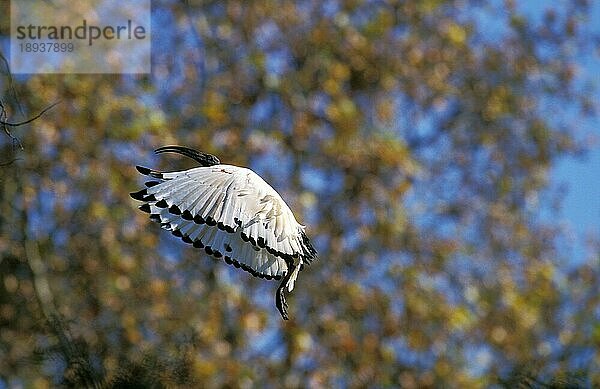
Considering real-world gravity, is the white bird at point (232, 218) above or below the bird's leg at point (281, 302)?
above

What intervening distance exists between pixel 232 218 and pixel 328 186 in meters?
9.50

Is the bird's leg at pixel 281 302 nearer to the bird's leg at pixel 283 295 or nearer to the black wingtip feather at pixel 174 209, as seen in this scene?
the bird's leg at pixel 283 295

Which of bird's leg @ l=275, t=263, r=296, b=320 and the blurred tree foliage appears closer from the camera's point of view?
bird's leg @ l=275, t=263, r=296, b=320

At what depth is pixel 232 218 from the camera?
1.76 meters

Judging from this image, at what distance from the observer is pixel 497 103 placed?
1161 cm

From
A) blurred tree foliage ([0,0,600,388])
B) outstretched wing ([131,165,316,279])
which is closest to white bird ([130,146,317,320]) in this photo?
outstretched wing ([131,165,316,279])

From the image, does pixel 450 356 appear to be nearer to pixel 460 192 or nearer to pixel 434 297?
pixel 434 297

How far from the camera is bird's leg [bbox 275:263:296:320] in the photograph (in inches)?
70.4

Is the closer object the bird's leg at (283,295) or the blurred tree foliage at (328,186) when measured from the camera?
the bird's leg at (283,295)

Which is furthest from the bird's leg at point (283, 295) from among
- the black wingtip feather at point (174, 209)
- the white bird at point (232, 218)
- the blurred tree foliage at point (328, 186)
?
the blurred tree foliage at point (328, 186)

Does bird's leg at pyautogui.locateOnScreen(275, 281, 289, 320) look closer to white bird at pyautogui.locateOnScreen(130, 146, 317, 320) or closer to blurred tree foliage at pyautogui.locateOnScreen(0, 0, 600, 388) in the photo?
white bird at pyautogui.locateOnScreen(130, 146, 317, 320)

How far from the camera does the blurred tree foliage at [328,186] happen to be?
10.4m

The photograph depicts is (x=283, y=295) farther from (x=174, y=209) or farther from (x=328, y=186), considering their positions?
(x=328, y=186)

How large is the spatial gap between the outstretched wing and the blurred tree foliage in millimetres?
8033
